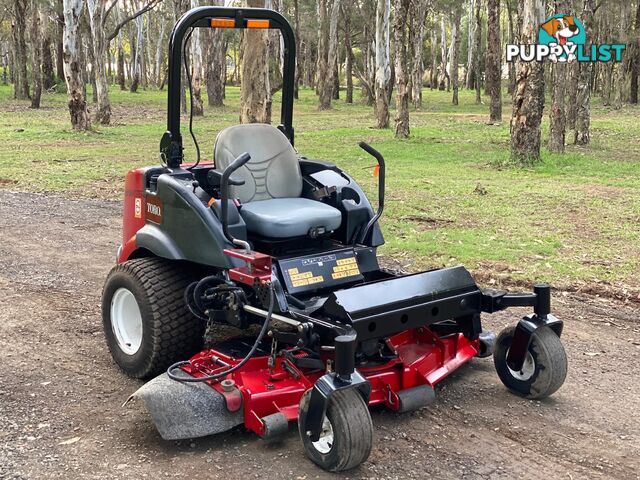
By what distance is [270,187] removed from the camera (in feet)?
16.5

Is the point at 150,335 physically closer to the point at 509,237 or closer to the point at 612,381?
the point at 612,381

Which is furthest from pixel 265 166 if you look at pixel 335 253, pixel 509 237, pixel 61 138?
pixel 61 138

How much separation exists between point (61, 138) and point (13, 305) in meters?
13.0

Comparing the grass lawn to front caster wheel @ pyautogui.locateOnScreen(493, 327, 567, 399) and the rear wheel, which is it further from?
the rear wheel

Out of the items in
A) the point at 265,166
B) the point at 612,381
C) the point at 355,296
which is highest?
the point at 265,166

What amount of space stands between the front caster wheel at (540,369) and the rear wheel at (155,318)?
71.6 inches

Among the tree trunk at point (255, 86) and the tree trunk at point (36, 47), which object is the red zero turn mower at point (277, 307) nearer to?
the tree trunk at point (255, 86)

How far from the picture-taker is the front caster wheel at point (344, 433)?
11.5 feet

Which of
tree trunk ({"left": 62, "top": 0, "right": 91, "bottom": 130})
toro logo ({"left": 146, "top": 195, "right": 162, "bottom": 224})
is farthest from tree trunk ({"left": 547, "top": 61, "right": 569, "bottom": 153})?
toro logo ({"left": 146, "top": 195, "right": 162, "bottom": 224})

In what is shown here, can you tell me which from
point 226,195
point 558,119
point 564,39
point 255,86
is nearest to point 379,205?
point 226,195

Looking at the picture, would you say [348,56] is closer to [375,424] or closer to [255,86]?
[255,86]

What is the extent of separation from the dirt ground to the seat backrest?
54.9 inches

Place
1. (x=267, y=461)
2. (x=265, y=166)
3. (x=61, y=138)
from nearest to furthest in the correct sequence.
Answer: (x=267, y=461) < (x=265, y=166) < (x=61, y=138)

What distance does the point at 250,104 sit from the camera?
13.4m
